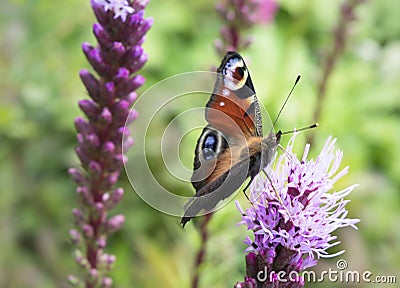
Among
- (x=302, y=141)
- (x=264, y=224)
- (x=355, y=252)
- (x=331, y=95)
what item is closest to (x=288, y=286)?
(x=264, y=224)

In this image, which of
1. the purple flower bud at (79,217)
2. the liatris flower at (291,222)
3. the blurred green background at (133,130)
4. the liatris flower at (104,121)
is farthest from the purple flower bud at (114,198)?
the blurred green background at (133,130)

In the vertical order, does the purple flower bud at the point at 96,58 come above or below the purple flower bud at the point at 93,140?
above

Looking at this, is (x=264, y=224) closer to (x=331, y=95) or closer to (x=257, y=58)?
(x=331, y=95)

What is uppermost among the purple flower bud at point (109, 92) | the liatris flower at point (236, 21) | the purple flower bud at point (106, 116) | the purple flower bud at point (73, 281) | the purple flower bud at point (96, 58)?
the liatris flower at point (236, 21)

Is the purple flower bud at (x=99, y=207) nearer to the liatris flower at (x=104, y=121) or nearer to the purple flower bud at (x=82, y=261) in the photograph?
the liatris flower at (x=104, y=121)

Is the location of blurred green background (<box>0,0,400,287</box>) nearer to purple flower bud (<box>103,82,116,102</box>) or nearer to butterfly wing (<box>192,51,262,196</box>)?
butterfly wing (<box>192,51,262,196</box>)

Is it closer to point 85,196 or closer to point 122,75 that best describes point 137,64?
point 122,75
